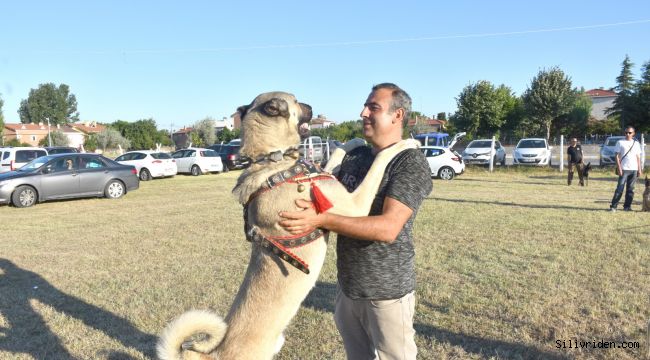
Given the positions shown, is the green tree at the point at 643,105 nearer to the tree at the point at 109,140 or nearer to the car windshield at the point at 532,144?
the car windshield at the point at 532,144

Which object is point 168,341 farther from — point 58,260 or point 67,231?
point 67,231

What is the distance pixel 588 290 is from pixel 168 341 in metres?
4.81

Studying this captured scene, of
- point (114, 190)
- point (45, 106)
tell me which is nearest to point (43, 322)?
point (114, 190)

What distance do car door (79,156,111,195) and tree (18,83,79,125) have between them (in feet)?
338

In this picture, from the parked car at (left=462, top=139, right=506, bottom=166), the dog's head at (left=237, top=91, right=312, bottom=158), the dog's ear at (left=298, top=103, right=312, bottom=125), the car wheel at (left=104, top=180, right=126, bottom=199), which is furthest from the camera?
the parked car at (left=462, top=139, right=506, bottom=166)

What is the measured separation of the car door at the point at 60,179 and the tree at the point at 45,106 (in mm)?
103357

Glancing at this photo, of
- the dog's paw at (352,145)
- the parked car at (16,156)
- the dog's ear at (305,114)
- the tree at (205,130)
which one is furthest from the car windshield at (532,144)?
the tree at (205,130)

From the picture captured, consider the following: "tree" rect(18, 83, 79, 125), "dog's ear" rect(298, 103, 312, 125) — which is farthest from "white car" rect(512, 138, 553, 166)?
"tree" rect(18, 83, 79, 125)

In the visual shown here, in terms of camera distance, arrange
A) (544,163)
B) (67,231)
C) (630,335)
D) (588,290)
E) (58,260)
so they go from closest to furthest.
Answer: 1. (630,335)
2. (588,290)
3. (58,260)
4. (67,231)
5. (544,163)

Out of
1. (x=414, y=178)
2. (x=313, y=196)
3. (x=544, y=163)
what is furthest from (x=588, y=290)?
(x=544, y=163)

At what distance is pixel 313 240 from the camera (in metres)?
2.26

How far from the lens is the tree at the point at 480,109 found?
4359 cm

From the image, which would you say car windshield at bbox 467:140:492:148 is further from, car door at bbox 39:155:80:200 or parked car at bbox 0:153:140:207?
car door at bbox 39:155:80:200

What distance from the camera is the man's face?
2.31 meters
